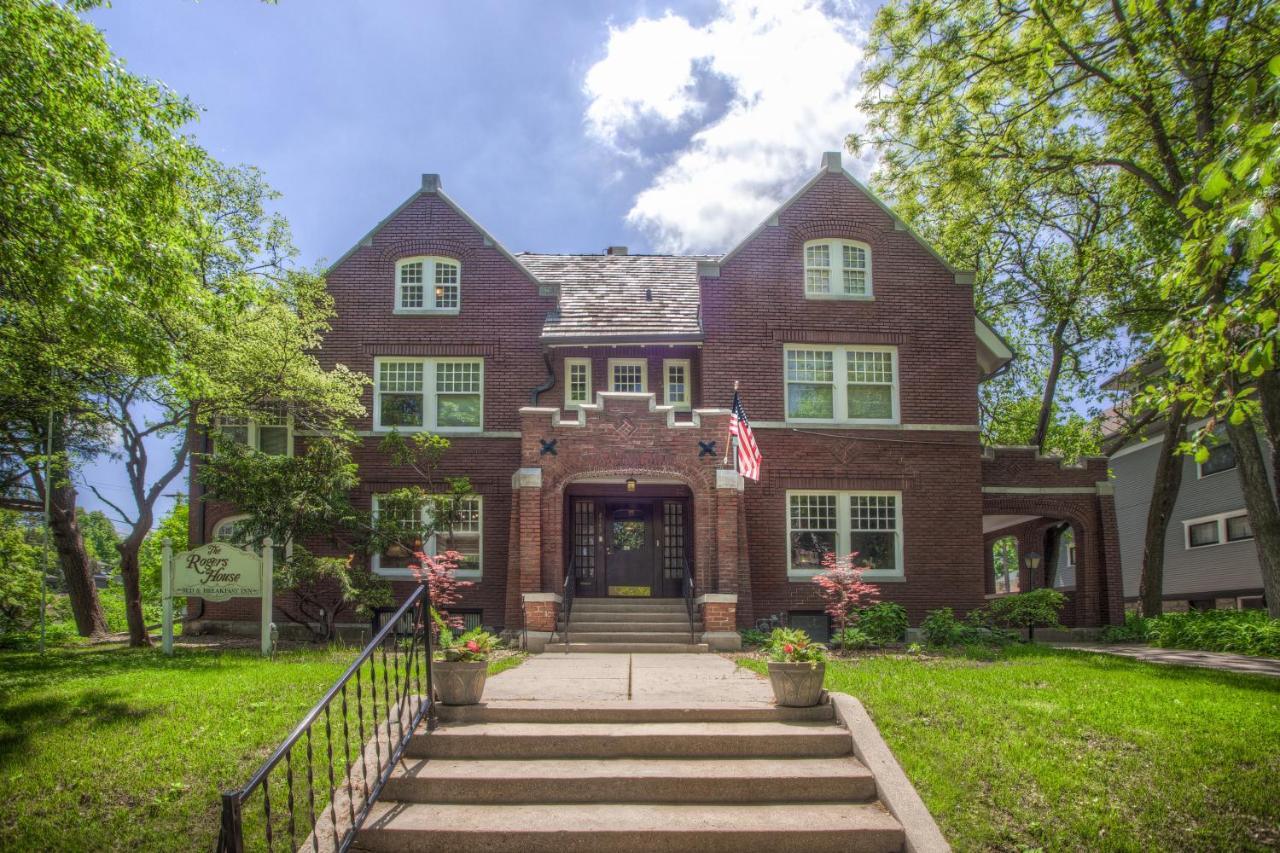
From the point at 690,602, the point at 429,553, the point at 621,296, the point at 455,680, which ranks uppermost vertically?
the point at 621,296

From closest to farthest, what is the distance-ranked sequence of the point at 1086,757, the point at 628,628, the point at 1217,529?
the point at 1086,757 < the point at 628,628 < the point at 1217,529

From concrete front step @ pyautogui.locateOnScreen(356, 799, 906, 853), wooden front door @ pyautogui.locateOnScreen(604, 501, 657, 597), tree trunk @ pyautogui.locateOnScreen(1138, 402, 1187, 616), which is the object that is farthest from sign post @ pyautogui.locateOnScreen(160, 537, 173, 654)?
tree trunk @ pyautogui.locateOnScreen(1138, 402, 1187, 616)

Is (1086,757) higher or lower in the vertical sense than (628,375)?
lower

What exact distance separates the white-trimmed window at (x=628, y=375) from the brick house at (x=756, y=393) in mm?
33

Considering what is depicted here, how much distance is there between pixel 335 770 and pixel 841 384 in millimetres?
13340

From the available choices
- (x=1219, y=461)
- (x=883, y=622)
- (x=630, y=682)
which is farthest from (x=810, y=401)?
(x=1219, y=461)

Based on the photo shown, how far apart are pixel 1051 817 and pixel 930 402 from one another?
40.7 feet

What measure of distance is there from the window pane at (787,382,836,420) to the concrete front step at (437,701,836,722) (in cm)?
1022

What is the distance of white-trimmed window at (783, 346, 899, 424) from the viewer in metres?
18.9

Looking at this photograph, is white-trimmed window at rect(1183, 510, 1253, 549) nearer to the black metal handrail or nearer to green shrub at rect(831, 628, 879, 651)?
green shrub at rect(831, 628, 879, 651)

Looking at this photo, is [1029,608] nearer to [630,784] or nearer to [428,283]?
[630,784]

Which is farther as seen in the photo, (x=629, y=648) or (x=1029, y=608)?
(x=1029, y=608)

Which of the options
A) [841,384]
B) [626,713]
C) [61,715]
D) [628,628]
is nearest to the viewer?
[626,713]

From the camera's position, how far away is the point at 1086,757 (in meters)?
8.34
